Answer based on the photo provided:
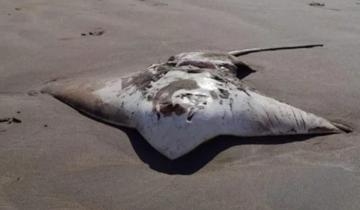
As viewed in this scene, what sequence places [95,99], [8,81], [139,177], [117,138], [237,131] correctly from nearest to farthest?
[139,177] → [237,131] → [117,138] → [95,99] → [8,81]

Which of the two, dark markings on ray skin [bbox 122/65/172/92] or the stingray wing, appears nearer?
the stingray wing

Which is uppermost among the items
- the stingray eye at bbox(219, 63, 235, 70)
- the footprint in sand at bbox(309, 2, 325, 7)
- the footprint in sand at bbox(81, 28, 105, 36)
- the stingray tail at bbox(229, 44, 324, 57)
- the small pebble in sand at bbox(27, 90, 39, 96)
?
the stingray eye at bbox(219, 63, 235, 70)

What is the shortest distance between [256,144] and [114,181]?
76 cm

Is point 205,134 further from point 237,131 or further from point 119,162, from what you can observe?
point 119,162

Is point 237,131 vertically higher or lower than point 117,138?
higher

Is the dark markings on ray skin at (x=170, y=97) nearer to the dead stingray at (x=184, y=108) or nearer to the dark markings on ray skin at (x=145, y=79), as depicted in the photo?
the dead stingray at (x=184, y=108)

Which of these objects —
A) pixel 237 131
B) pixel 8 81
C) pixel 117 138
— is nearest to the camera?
pixel 237 131

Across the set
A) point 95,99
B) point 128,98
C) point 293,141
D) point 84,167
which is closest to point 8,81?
point 95,99

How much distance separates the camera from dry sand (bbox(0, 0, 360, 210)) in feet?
7.70

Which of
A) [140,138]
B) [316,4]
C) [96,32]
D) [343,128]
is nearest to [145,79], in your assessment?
[140,138]

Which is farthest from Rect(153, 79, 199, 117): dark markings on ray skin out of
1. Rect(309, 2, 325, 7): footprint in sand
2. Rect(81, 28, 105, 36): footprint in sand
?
Rect(309, 2, 325, 7): footprint in sand

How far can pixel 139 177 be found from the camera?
248 cm

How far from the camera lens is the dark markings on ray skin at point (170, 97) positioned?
256 centimetres

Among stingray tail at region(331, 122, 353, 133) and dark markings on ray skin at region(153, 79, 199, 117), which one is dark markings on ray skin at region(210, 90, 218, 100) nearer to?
dark markings on ray skin at region(153, 79, 199, 117)
